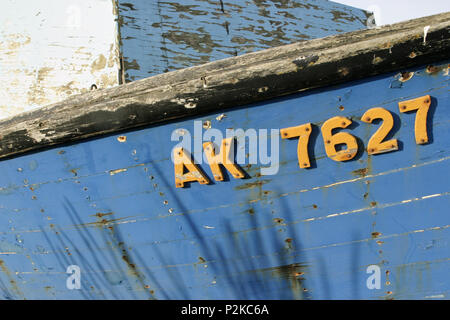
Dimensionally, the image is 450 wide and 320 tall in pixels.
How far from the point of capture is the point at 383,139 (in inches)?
65.7

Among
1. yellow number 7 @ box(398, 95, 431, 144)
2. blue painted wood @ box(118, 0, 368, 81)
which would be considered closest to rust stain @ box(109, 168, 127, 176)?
blue painted wood @ box(118, 0, 368, 81)

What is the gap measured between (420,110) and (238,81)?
78cm

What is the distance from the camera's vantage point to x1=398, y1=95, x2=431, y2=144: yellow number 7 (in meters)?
1.59

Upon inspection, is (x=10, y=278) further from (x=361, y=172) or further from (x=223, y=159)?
(x=361, y=172)

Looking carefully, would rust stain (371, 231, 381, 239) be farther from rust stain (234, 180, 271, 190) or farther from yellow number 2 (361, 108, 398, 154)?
rust stain (234, 180, 271, 190)

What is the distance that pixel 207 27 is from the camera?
11.0ft

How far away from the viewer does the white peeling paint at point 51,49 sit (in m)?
2.98

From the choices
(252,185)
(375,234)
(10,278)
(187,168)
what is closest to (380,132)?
(375,234)

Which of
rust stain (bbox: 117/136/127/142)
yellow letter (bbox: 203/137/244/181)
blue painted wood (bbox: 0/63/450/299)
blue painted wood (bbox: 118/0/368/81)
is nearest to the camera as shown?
blue painted wood (bbox: 0/63/450/299)

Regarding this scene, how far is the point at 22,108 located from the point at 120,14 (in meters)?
1.08

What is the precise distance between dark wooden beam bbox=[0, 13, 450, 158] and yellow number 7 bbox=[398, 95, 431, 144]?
148mm

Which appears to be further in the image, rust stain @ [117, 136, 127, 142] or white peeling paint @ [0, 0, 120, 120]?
white peeling paint @ [0, 0, 120, 120]
